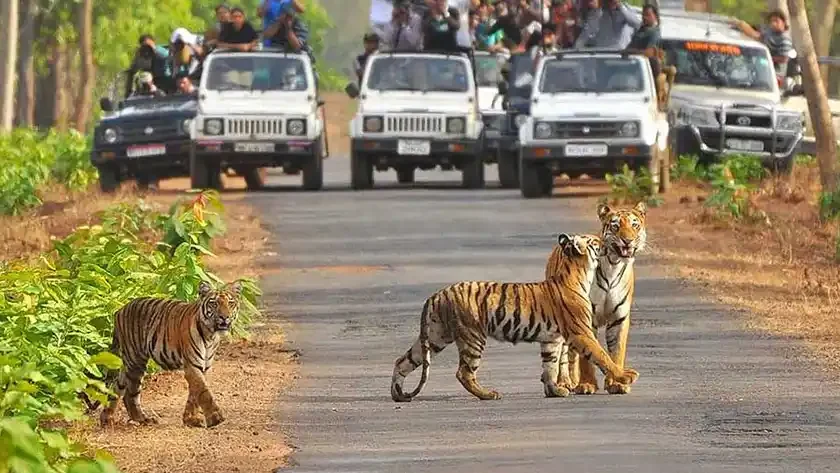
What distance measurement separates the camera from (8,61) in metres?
45.5

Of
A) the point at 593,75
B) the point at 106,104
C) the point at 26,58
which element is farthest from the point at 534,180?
the point at 26,58

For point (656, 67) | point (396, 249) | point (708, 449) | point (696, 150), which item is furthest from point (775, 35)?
point (708, 449)

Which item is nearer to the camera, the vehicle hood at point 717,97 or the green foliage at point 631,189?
the green foliage at point 631,189

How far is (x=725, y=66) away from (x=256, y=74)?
20.0 ft

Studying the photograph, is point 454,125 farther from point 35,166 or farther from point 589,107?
point 35,166

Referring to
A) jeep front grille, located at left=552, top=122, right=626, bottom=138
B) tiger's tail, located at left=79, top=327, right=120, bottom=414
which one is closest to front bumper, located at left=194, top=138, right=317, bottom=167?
jeep front grille, located at left=552, top=122, right=626, bottom=138

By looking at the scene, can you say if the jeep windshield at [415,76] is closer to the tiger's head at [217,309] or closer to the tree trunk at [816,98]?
the tree trunk at [816,98]

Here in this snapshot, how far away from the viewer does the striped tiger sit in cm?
1209

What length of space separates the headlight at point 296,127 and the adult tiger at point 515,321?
60.2ft

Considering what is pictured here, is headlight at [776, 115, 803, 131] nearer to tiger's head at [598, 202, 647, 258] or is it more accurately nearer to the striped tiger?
tiger's head at [598, 202, 647, 258]

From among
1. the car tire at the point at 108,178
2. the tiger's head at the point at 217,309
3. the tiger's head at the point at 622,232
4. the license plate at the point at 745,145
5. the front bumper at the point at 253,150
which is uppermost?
the tiger's head at the point at 622,232

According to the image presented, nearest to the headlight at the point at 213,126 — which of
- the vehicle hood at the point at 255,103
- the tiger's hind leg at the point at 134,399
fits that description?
the vehicle hood at the point at 255,103

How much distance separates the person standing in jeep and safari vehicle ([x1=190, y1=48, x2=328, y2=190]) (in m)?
1.71

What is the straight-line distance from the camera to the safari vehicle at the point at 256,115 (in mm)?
31469
